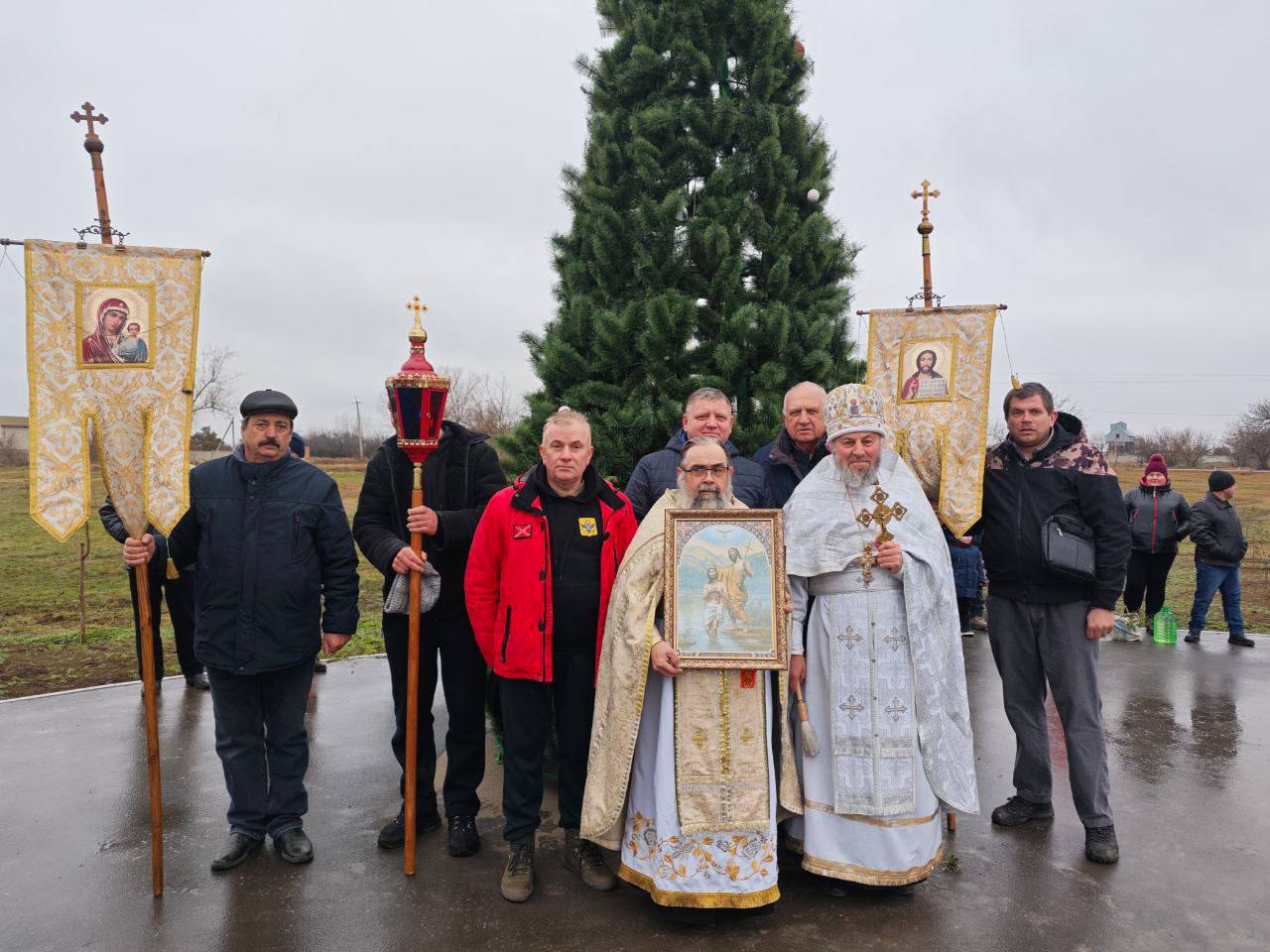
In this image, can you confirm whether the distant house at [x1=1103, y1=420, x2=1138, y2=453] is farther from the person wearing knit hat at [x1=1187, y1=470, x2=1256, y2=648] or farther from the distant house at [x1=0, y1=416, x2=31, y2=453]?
the distant house at [x1=0, y1=416, x2=31, y2=453]

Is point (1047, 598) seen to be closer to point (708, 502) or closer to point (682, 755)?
point (708, 502)

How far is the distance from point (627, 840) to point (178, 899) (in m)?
2.13

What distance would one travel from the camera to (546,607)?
3.87 m

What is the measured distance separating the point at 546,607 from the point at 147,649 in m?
1.89

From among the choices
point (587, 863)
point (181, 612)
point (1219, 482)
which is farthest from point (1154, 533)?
point (181, 612)

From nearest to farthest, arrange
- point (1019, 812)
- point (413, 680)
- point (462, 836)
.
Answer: point (413, 680) < point (462, 836) < point (1019, 812)

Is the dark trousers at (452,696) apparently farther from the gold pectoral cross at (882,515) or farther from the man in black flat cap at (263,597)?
the gold pectoral cross at (882,515)

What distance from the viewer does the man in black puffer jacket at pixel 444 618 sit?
14.0 ft

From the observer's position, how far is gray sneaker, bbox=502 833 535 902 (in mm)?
3771

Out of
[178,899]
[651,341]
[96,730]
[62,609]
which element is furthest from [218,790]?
[62,609]

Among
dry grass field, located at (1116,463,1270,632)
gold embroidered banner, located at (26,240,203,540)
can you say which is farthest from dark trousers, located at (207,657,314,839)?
dry grass field, located at (1116,463,1270,632)

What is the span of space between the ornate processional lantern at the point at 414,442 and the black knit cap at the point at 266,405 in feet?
1.83

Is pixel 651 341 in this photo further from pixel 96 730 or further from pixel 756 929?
pixel 96 730

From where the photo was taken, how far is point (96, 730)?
6.16 metres
